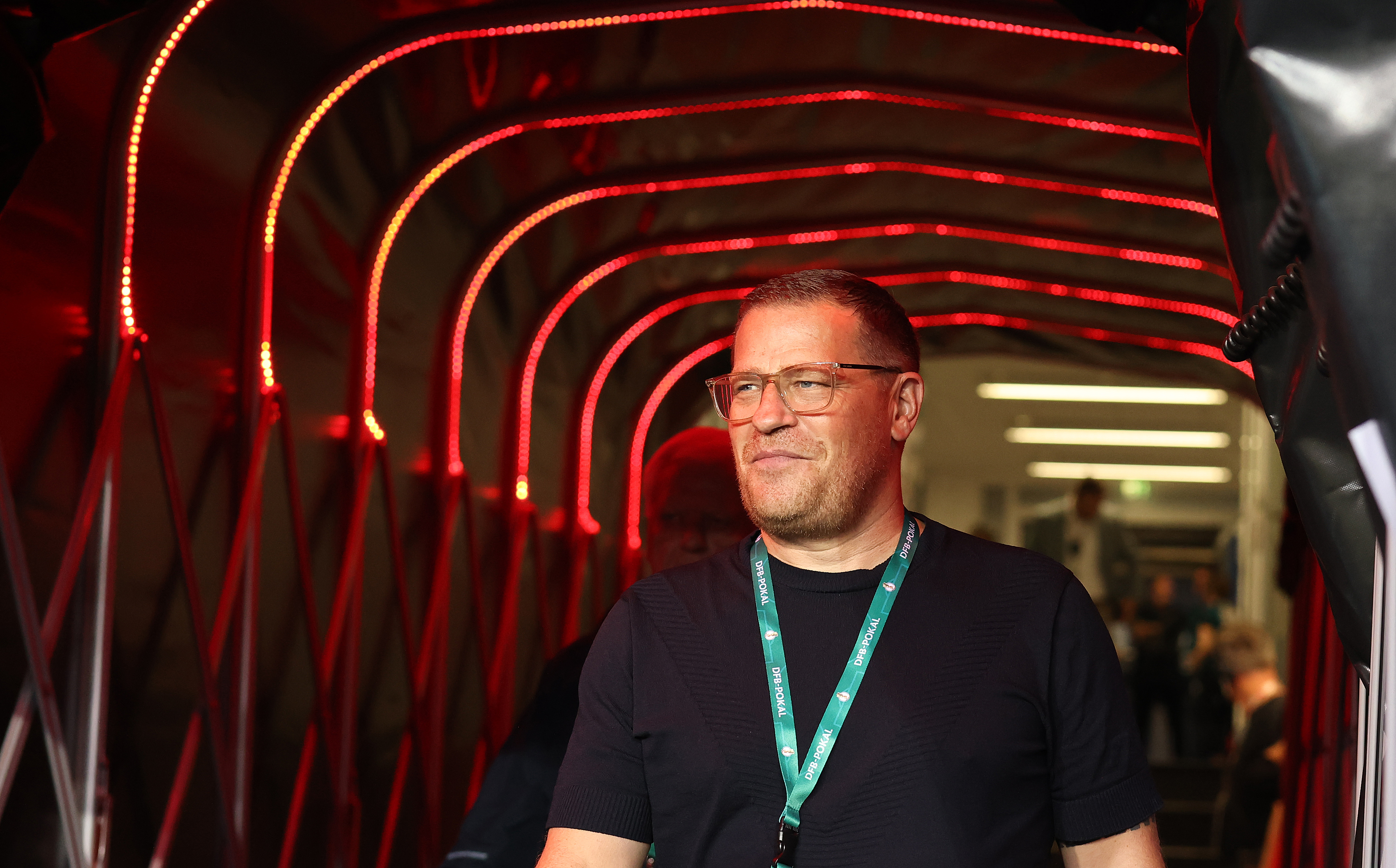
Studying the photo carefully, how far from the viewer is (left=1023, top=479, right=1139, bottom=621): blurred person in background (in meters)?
15.2

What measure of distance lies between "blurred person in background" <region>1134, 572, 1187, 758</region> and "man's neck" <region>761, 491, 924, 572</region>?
9.75m

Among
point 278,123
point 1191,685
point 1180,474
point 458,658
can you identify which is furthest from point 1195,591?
point 278,123

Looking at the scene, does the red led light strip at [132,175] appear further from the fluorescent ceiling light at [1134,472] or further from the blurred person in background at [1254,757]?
the fluorescent ceiling light at [1134,472]

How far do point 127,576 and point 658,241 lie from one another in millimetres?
3011

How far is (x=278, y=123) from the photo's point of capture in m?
4.08

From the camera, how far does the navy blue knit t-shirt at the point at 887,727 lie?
78.2 inches

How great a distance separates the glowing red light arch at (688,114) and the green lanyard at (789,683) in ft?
7.86

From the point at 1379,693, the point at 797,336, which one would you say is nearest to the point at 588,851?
the point at 797,336

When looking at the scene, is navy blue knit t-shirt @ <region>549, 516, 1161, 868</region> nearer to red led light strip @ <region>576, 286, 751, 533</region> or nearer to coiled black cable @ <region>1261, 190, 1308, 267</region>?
coiled black cable @ <region>1261, 190, 1308, 267</region>

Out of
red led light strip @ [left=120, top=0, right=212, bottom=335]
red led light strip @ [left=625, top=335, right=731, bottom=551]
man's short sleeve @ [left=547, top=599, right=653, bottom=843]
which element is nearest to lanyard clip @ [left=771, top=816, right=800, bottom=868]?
man's short sleeve @ [left=547, top=599, right=653, bottom=843]

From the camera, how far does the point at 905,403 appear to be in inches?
91.3

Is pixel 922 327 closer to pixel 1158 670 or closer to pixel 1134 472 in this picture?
pixel 1158 670

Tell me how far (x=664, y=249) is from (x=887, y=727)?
4221 millimetres

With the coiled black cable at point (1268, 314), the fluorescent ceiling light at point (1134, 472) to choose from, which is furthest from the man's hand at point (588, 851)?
the fluorescent ceiling light at point (1134, 472)
